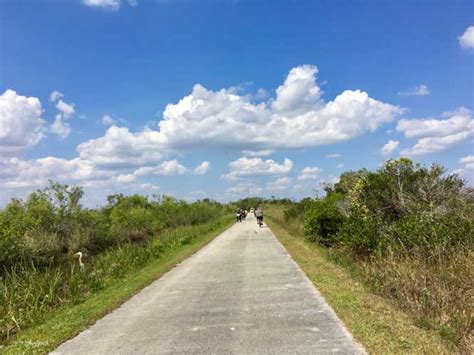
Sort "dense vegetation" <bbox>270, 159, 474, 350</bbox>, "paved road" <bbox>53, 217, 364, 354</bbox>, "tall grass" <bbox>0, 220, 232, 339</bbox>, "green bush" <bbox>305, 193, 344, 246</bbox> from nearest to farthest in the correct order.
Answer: "paved road" <bbox>53, 217, 364, 354</bbox>, "dense vegetation" <bbox>270, 159, 474, 350</bbox>, "tall grass" <bbox>0, 220, 232, 339</bbox>, "green bush" <bbox>305, 193, 344, 246</bbox>

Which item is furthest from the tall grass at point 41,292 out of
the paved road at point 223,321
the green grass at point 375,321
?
the green grass at point 375,321

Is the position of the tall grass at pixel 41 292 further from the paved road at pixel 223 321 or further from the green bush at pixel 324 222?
the green bush at pixel 324 222

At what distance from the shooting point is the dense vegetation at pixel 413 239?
320 inches

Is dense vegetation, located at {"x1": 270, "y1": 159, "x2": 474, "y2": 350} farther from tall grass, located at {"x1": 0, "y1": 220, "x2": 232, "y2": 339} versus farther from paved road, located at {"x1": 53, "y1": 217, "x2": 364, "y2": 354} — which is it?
tall grass, located at {"x1": 0, "y1": 220, "x2": 232, "y2": 339}

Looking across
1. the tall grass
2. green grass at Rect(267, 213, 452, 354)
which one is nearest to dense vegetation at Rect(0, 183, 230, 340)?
the tall grass

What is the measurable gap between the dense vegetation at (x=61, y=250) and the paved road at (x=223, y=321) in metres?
2.51

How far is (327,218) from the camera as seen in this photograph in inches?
914

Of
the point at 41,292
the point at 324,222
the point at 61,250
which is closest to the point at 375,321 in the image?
the point at 41,292

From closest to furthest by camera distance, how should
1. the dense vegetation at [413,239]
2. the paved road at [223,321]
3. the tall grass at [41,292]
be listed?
the paved road at [223,321] → the dense vegetation at [413,239] → the tall grass at [41,292]

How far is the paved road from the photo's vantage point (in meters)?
6.05

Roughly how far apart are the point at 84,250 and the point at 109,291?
1843cm

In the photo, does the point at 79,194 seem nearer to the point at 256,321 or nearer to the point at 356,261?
the point at 356,261

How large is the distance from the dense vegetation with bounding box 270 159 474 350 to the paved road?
1.71 m

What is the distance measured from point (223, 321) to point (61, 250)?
74.5 feet
